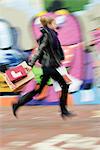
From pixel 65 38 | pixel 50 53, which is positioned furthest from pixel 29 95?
pixel 65 38

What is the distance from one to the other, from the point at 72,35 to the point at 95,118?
2.00m

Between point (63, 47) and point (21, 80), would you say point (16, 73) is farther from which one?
point (63, 47)

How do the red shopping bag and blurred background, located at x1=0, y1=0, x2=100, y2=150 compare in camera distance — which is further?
the red shopping bag

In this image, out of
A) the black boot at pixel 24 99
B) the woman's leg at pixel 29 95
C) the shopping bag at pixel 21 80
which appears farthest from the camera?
the shopping bag at pixel 21 80

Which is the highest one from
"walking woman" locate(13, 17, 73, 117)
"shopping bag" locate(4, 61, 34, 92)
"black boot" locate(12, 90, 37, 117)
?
"walking woman" locate(13, 17, 73, 117)

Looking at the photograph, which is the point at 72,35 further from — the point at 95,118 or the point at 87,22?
the point at 95,118

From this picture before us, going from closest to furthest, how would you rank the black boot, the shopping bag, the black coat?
the black coat
the black boot
the shopping bag

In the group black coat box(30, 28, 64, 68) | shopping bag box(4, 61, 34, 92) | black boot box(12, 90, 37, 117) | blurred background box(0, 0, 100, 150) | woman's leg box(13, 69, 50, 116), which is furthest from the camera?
shopping bag box(4, 61, 34, 92)

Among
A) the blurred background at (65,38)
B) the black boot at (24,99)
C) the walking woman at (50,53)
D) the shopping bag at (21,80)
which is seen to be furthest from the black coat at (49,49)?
the shopping bag at (21,80)

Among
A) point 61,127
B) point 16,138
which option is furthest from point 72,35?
point 16,138

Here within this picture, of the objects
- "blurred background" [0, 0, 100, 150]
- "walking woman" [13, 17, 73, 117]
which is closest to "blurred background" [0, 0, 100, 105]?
"blurred background" [0, 0, 100, 150]

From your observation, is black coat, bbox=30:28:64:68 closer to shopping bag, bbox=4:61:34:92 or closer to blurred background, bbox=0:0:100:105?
blurred background, bbox=0:0:100:105

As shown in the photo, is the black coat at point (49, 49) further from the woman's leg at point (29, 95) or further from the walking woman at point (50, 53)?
the woman's leg at point (29, 95)

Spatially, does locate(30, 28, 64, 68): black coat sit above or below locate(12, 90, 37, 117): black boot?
above
